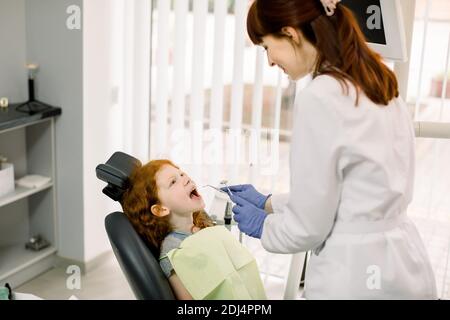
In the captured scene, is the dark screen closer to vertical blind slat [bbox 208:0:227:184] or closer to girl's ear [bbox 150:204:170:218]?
girl's ear [bbox 150:204:170:218]

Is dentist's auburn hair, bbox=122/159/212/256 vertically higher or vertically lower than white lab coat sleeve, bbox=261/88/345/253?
lower

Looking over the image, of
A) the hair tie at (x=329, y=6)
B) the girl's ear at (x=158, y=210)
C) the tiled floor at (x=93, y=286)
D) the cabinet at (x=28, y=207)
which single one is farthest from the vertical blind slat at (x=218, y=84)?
the hair tie at (x=329, y=6)

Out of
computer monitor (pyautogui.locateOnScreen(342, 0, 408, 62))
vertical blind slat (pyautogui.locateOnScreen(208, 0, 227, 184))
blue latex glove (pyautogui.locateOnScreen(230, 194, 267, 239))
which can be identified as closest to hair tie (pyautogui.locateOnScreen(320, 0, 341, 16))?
computer monitor (pyautogui.locateOnScreen(342, 0, 408, 62))

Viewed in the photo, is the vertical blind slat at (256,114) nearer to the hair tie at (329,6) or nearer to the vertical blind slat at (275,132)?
the vertical blind slat at (275,132)

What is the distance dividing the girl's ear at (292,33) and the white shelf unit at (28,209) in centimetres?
175

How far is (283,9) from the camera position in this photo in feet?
4.21

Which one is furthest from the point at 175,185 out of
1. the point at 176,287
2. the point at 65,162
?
the point at 65,162

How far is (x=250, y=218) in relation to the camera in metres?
1.50

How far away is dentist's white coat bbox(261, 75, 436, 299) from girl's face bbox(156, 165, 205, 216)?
0.36m

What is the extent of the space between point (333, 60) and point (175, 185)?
0.64 m

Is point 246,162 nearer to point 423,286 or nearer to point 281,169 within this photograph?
point 281,169

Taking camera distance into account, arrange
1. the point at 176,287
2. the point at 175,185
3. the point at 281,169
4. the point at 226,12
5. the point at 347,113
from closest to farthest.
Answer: the point at 347,113
the point at 176,287
the point at 175,185
the point at 226,12
the point at 281,169

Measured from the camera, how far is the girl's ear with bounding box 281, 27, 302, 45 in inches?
51.0

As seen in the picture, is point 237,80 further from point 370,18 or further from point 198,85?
point 370,18
